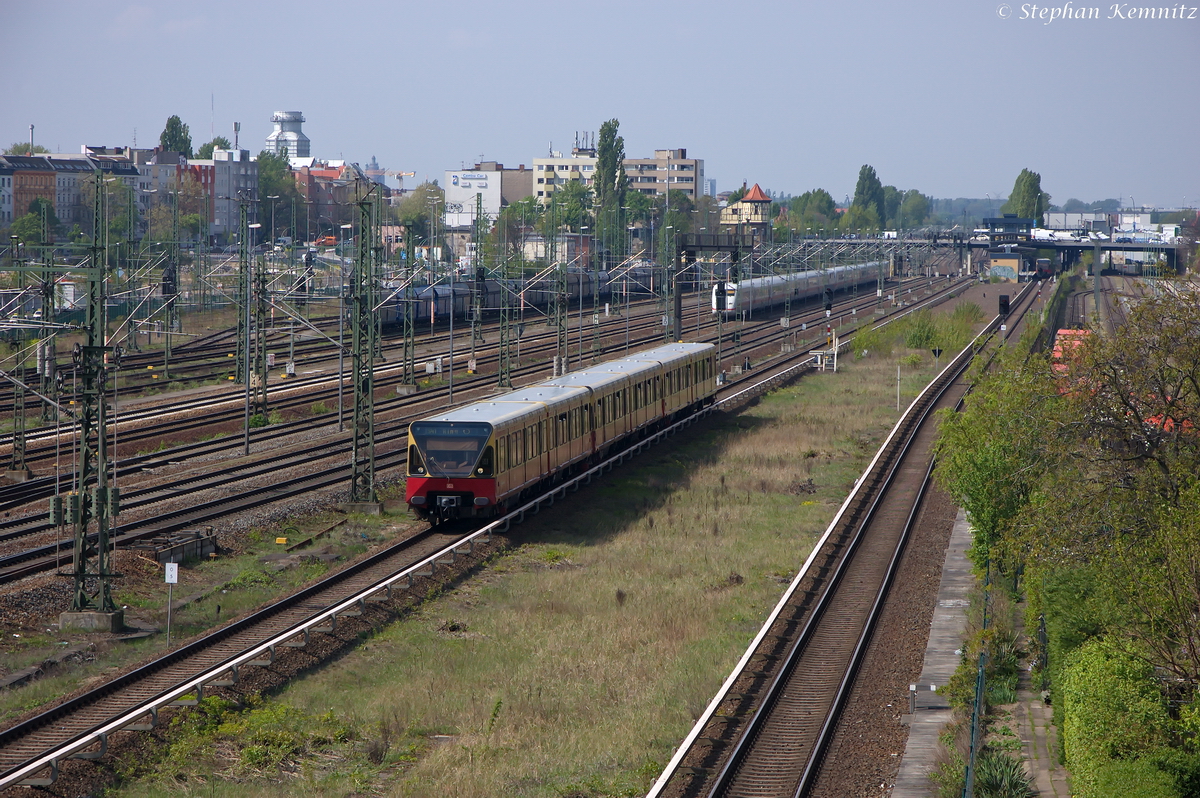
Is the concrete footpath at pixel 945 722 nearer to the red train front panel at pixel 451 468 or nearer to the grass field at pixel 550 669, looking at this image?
the grass field at pixel 550 669

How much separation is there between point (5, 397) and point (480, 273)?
21755 mm

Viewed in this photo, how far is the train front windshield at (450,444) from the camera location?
2620cm

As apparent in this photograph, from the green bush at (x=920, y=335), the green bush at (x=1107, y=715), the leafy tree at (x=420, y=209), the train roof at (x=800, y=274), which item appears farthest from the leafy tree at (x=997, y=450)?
the leafy tree at (x=420, y=209)

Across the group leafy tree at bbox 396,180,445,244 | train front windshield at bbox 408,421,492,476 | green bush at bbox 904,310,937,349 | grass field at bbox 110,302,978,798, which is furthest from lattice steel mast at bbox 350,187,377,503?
leafy tree at bbox 396,180,445,244

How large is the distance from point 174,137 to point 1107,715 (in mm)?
158425

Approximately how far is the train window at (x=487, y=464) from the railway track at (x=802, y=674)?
7.07 meters

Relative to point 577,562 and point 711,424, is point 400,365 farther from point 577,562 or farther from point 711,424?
point 577,562

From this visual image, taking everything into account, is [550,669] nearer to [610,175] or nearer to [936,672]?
[936,672]

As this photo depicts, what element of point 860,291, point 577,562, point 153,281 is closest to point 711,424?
point 577,562

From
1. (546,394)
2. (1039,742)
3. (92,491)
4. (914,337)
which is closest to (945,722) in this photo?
(1039,742)

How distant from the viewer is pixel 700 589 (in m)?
23.3

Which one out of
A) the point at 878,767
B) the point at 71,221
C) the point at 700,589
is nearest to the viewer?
the point at 878,767

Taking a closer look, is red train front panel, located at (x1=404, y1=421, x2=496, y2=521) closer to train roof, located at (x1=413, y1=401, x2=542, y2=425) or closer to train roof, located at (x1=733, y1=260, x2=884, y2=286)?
train roof, located at (x1=413, y1=401, x2=542, y2=425)

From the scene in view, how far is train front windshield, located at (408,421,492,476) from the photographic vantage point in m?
26.2
